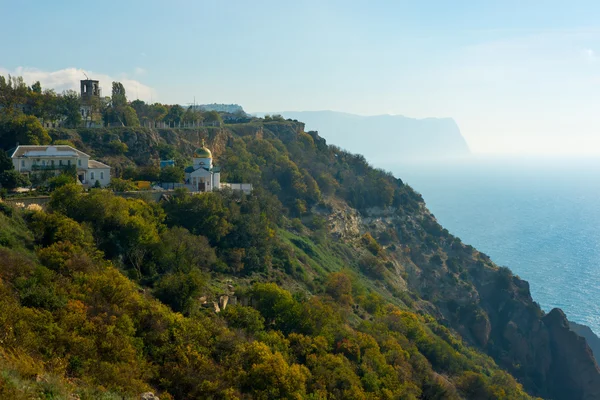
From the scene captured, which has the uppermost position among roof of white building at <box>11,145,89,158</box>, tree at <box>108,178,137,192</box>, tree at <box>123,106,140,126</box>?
tree at <box>123,106,140,126</box>

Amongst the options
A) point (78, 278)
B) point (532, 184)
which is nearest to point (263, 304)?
point (78, 278)

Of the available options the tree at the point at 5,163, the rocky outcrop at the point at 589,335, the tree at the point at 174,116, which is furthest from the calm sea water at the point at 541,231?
the tree at the point at 5,163

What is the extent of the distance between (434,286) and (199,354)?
42.7m

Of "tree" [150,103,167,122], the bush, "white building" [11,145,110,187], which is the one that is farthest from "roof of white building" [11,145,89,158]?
"tree" [150,103,167,122]

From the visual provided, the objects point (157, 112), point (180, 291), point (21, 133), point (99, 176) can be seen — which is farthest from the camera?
point (157, 112)

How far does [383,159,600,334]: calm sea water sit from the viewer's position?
69.8 m

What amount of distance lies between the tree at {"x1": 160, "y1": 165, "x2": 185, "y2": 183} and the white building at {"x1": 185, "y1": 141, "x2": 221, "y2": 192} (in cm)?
81

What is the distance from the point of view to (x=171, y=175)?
40562 millimetres

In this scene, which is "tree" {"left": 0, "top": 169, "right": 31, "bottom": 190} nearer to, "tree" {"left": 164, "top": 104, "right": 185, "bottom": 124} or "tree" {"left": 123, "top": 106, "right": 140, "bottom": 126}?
"tree" {"left": 123, "top": 106, "right": 140, "bottom": 126}

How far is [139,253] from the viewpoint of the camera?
2870 cm

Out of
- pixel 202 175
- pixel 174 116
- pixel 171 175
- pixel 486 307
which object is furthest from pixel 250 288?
pixel 174 116

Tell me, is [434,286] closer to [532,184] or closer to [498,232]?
[498,232]

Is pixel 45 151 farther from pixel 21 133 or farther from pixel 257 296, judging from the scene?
pixel 257 296

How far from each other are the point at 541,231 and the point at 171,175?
3171 inches
